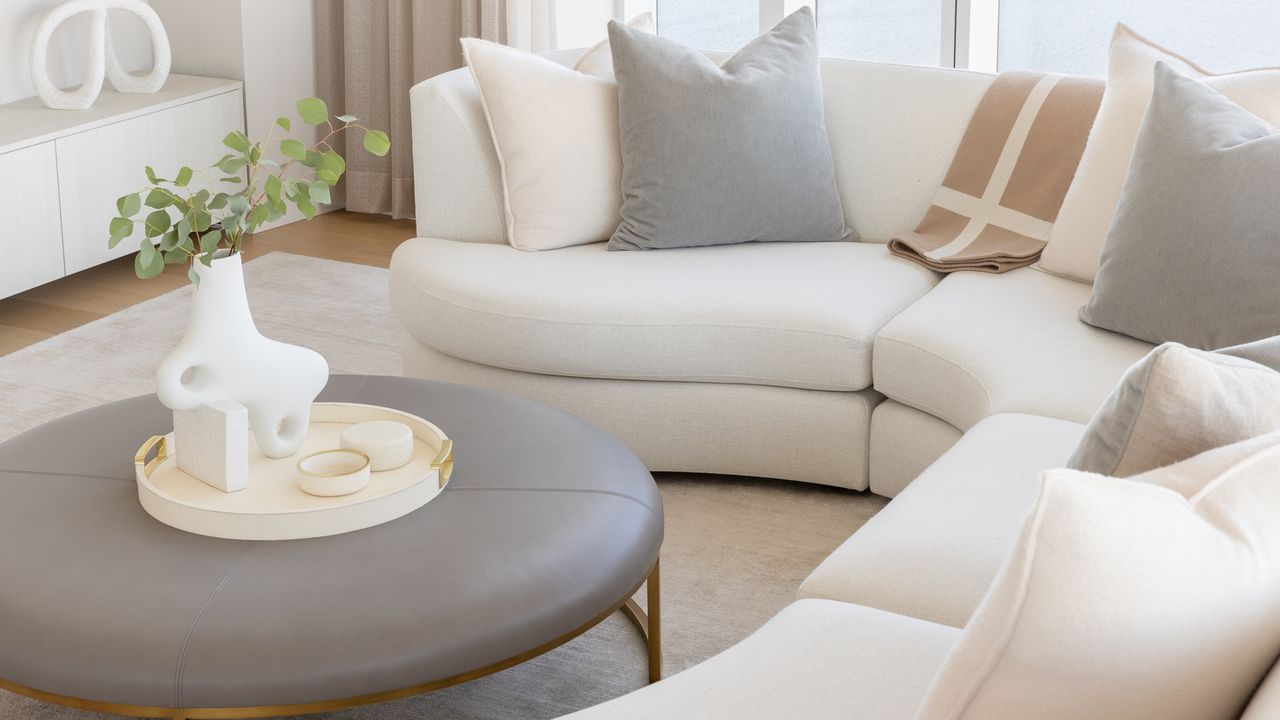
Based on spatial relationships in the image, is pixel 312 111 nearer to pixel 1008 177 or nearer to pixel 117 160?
pixel 1008 177

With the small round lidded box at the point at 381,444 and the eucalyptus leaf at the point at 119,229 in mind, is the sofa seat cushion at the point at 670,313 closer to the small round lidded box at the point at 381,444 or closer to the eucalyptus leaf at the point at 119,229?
the small round lidded box at the point at 381,444

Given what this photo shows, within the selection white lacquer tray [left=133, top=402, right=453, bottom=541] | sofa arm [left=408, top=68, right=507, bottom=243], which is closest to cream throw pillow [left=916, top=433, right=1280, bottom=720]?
white lacquer tray [left=133, top=402, right=453, bottom=541]

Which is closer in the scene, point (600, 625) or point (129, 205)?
point (129, 205)

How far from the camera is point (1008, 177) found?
3.10 metres

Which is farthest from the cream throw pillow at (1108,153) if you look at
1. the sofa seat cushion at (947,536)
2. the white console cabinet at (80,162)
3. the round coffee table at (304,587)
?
the white console cabinet at (80,162)

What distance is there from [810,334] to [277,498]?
4.01 feet

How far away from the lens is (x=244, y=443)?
1.96 m

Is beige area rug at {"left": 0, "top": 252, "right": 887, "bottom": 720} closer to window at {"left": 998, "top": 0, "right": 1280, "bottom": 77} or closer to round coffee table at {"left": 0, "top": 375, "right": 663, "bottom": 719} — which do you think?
round coffee table at {"left": 0, "top": 375, "right": 663, "bottom": 719}

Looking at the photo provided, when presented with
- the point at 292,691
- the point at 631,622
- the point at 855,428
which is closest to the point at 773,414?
the point at 855,428

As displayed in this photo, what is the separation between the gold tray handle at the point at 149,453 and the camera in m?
2.02

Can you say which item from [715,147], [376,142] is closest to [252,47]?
[715,147]

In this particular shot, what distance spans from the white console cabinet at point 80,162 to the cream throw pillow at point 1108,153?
291cm

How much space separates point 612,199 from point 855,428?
34.3 inches

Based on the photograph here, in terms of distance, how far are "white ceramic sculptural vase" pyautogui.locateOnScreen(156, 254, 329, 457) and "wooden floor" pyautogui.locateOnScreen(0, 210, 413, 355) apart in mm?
2043
